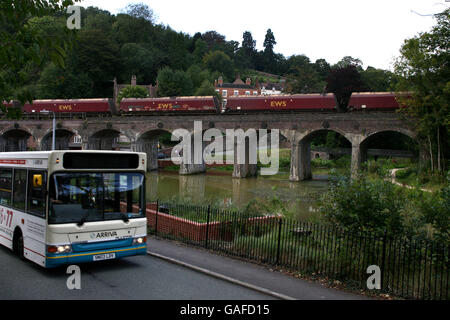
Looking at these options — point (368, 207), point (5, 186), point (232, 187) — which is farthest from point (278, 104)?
point (5, 186)

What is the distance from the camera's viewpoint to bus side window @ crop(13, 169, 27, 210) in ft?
31.3

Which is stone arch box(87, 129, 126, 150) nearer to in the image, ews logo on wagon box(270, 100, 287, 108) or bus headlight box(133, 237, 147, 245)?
ews logo on wagon box(270, 100, 287, 108)

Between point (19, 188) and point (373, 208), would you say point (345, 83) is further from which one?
point (19, 188)

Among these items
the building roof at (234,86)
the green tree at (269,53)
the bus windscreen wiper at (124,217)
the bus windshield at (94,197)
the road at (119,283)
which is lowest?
the road at (119,283)

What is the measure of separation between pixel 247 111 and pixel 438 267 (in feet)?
123

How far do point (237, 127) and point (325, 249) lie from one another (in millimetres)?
34275

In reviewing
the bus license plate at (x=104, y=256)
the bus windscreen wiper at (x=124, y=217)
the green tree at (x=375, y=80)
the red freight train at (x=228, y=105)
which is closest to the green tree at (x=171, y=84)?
the red freight train at (x=228, y=105)

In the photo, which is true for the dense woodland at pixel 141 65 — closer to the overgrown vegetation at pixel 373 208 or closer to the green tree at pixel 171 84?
the green tree at pixel 171 84

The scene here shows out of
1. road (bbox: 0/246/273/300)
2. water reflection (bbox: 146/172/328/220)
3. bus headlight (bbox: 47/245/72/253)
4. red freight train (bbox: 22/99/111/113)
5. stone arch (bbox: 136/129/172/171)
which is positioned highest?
red freight train (bbox: 22/99/111/113)

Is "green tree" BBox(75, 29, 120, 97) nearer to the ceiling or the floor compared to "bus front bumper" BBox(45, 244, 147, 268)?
nearer to the ceiling

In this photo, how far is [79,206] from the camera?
847cm

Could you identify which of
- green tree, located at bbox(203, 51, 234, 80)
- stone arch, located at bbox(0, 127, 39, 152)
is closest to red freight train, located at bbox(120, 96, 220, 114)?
stone arch, located at bbox(0, 127, 39, 152)

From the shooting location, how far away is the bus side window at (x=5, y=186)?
10383 millimetres

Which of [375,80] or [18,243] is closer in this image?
[18,243]
